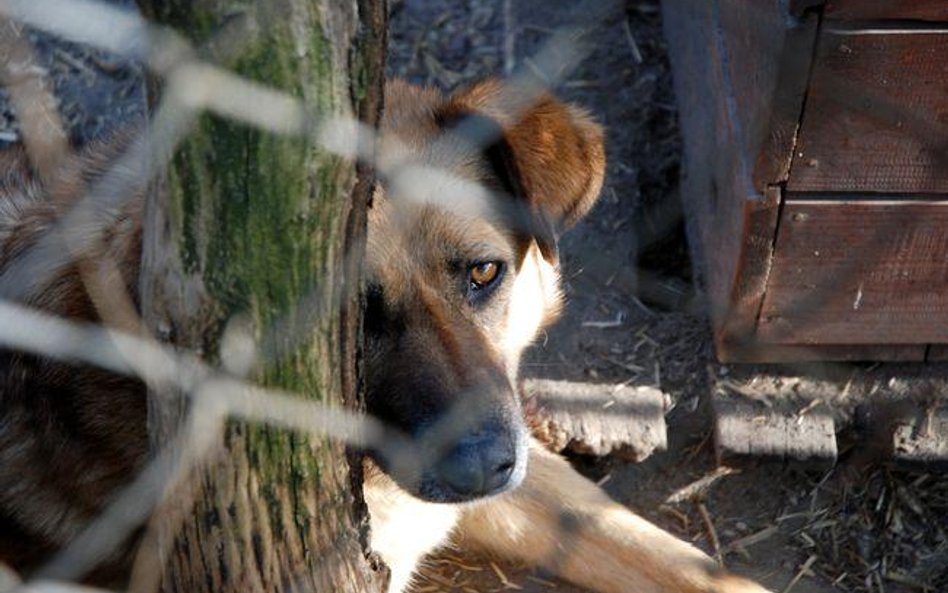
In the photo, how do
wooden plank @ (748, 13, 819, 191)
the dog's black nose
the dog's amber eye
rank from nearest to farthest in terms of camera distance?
the dog's black nose
the dog's amber eye
wooden plank @ (748, 13, 819, 191)

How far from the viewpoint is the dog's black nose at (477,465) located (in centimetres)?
231

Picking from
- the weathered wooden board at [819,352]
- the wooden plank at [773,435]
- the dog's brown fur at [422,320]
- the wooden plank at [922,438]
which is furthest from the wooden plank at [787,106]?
the wooden plank at [922,438]

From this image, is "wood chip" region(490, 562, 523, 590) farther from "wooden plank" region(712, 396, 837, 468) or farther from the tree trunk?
the tree trunk

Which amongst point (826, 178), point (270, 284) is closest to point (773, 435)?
point (826, 178)

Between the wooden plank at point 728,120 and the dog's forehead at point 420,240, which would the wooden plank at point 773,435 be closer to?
the wooden plank at point 728,120

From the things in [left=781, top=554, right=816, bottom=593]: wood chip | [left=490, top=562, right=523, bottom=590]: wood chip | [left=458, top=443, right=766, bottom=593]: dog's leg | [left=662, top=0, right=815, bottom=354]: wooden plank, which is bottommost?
[left=490, top=562, right=523, bottom=590]: wood chip

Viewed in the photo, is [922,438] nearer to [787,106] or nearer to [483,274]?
[787,106]

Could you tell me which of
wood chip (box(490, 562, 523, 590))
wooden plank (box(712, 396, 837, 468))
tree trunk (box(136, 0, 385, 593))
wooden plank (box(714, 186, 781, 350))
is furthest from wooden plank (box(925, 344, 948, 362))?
tree trunk (box(136, 0, 385, 593))

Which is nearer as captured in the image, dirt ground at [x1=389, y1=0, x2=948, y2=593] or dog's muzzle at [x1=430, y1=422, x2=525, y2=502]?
dog's muzzle at [x1=430, y1=422, x2=525, y2=502]

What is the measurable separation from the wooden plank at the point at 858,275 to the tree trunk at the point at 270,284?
1.50 m

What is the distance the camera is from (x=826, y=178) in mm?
2893

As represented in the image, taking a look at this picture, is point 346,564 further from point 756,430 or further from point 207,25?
point 756,430

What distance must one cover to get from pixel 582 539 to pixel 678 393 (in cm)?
56

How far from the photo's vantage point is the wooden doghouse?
105 inches
